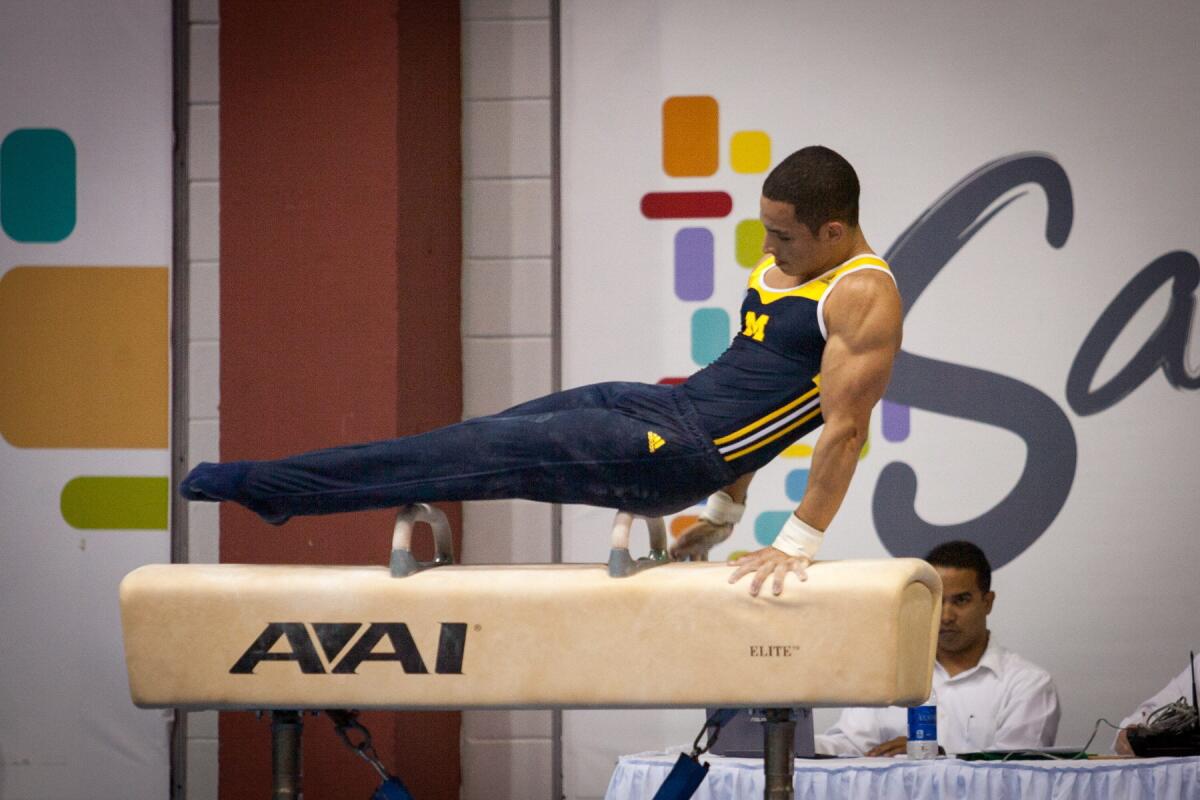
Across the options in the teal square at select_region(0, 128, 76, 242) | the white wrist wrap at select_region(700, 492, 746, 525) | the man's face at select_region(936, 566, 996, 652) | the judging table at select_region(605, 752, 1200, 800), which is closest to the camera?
the white wrist wrap at select_region(700, 492, 746, 525)

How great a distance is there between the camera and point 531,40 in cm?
607

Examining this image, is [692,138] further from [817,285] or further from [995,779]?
[995,779]

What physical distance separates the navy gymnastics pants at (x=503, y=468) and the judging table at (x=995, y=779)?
1.24 metres

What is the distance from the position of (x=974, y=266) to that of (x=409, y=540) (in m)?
3.27

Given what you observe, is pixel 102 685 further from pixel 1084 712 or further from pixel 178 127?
pixel 1084 712

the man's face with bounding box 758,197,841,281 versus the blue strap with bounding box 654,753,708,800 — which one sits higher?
the man's face with bounding box 758,197,841,281

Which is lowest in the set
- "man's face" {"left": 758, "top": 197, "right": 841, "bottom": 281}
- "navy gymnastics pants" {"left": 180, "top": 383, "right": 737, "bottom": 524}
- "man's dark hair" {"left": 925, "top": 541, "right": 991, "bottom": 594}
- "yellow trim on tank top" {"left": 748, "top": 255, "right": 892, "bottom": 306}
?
"man's dark hair" {"left": 925, "top": 541, "right": 991, "bottom": 594}

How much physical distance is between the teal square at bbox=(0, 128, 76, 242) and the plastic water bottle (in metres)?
4.01

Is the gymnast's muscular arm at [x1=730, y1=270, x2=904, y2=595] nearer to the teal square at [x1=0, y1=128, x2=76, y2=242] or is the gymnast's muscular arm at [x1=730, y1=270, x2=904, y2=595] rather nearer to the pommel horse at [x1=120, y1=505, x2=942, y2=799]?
Answer: the pommel horse at [x1=120, y1=505, x2=942, y2=799]

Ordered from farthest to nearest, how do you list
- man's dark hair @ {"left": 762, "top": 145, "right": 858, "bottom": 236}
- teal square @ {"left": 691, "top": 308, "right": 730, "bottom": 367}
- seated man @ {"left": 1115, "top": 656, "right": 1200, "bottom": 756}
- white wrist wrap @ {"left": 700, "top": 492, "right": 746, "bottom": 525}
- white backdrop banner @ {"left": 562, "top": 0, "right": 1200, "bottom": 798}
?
teal square @ {"left": 691, "top": 308, "right": 730, "bottom": 367}, white backdrop banner @ {"left": 562, "top": 0, "right": 1200, "bottom": 798}, seated man @ {"left": 1115, "top": 656, "right": 1200, "bottom": 756}, white wrist wrap @ {"left": 700, "top": 492, "right": 746, "bottom": 525}, man's dark hair @ {"left": 762, "top": 145, "right": 858, "bottom": 236}

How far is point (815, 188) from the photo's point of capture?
3.36 meters

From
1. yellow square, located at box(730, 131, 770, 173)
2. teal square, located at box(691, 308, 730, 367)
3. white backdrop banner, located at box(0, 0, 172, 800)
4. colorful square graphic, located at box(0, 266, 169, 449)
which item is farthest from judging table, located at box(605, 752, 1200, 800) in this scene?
colorful square graphic, located at box(0, 266, 169, 449)

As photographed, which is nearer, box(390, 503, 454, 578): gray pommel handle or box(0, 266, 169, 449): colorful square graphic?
box(390, 503, 454, 578): gray pommel handle

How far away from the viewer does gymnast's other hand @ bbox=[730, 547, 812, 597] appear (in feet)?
10.6
